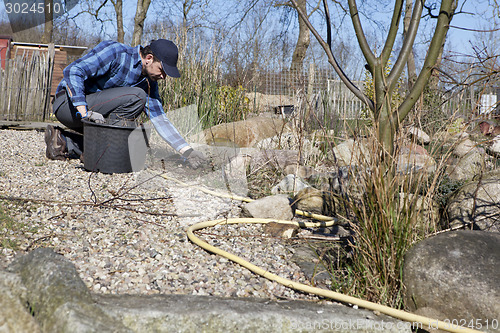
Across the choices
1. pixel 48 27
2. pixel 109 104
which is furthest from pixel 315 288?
pixel 48 27

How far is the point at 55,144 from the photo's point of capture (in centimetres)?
394

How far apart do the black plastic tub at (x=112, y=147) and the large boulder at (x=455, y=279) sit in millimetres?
2450

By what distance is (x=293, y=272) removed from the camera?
1.97 m

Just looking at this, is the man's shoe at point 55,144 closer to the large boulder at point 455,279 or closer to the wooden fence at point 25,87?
the large boulder at point 455,279

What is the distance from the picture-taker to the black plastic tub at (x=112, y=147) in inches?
131

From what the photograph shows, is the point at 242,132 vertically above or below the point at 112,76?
below

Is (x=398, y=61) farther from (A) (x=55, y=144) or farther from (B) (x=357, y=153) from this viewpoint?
(A) (x=55, y=144)

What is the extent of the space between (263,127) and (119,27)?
451 inches

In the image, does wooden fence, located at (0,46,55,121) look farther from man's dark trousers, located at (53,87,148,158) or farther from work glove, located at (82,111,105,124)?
work glove, located at (82,111,105,124)

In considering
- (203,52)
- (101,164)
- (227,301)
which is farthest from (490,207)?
(203,52)

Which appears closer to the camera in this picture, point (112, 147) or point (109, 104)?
point (112, 147)

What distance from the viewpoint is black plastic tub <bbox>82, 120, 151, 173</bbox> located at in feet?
11.0

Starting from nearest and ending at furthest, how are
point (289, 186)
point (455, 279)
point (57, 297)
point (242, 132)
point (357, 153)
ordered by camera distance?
point (57, 297), point (455, 279), point (357, 153), point (289, 186), point (242, 132)

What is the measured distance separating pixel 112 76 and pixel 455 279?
324cm
